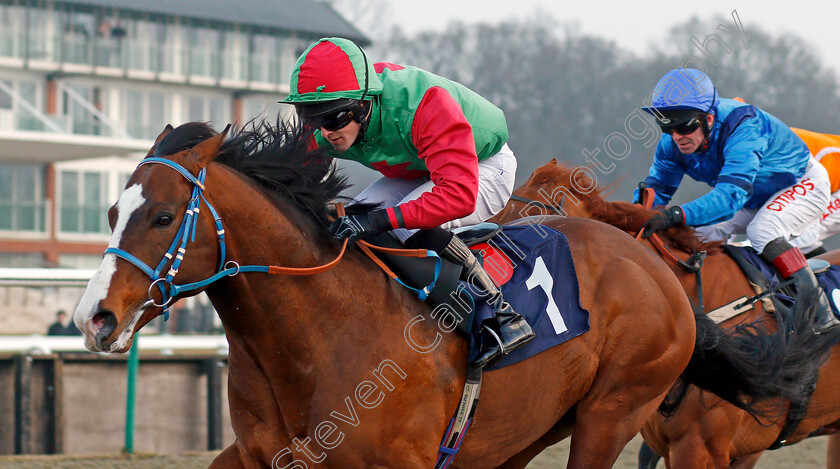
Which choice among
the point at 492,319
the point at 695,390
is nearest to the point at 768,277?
the point at 695,390

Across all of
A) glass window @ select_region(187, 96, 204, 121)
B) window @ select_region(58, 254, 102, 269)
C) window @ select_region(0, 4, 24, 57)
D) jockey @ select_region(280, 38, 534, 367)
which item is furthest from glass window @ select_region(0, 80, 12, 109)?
jockey @ select_region(280, 38, 534, 367)

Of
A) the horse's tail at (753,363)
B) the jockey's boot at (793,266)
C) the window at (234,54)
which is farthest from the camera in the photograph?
the window at (234,54)

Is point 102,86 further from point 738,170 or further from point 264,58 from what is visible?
point 738,170

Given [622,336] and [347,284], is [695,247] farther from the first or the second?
[347,284]

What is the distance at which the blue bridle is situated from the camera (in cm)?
241

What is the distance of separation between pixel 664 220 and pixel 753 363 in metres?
0.80

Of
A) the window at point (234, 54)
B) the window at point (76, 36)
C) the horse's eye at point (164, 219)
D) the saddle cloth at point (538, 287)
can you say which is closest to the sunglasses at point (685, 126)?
the saddle cloth at point (538, 287)

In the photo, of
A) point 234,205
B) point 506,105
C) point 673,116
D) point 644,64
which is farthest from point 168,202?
point 644,64

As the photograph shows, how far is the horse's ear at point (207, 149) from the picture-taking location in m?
2.64

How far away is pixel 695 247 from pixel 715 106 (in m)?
0.65

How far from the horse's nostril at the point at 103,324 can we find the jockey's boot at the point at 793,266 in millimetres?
3170

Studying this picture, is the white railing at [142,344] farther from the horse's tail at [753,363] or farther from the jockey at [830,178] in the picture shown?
the jockey at [830,178]

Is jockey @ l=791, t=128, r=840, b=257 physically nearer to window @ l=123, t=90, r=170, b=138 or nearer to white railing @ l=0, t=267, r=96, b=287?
white railing @ l=0, t=267, r=96, b=287

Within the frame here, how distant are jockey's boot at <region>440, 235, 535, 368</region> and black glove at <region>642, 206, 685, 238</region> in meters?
1.39
